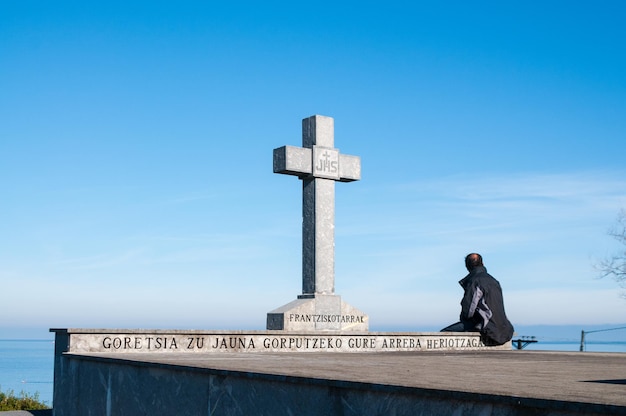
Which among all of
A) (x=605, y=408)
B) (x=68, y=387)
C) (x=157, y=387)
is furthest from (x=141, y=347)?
(x=605, y=408)

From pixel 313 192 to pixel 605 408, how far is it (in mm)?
11878

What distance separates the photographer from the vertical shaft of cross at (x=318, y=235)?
14913 millimetres

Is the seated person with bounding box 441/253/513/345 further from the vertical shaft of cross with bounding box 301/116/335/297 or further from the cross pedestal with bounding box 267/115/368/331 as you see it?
the vertical shaft of cross with bounding box 301/116/335/297

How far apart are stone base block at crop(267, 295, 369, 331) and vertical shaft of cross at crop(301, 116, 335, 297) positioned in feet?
0.66

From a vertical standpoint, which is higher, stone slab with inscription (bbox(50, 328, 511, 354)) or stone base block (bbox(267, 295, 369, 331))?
stone base block (bbox(267, 295, 369, 331))

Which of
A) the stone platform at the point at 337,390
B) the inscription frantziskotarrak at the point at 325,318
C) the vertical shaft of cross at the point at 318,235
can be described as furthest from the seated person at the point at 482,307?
the stone platform at the point at 337,390

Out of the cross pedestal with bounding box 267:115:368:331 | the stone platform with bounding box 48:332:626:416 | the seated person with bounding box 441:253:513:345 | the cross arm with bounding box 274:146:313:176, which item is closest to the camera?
the stone platform with bounding box 48:332:626:416

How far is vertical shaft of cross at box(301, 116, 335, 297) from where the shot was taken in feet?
48.9

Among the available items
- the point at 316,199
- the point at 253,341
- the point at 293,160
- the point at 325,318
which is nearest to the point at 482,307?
the point at 325,318

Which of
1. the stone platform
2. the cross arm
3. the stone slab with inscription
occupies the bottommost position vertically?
the stone platform

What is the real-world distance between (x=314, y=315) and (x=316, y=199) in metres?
2.11

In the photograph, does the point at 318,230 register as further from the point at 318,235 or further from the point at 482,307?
the point at 482,307

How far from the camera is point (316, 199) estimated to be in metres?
15.0

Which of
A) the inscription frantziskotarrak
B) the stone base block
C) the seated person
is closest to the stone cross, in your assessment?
the stone base block
